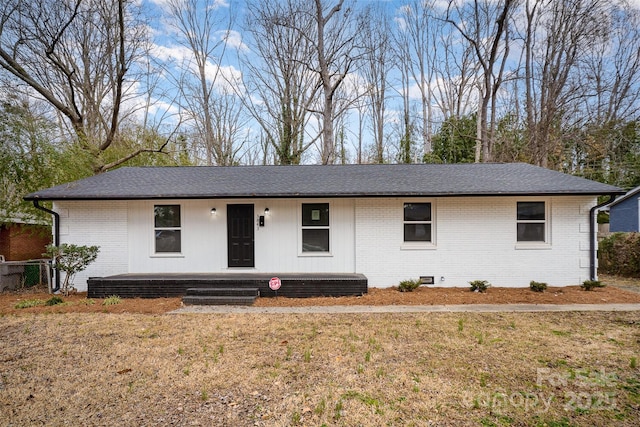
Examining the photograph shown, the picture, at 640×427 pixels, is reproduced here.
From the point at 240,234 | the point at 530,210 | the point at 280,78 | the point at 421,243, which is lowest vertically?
the point at 421,243

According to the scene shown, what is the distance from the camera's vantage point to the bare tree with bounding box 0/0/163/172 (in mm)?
11953

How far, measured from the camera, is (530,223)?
878 centimetres

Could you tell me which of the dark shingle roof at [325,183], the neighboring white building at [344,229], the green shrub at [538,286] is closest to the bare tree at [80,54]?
the dark shingle roof at [325,183]

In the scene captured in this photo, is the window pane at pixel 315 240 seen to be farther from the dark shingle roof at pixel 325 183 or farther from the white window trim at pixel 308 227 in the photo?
the dark shingle roof at pixel 325 183

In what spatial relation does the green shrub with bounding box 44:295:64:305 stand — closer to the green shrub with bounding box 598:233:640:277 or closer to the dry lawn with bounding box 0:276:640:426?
the dry lawn with bounding box 0:276:640:426

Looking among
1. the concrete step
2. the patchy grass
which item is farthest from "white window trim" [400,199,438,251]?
the concrete step

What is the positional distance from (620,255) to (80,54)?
2359cm

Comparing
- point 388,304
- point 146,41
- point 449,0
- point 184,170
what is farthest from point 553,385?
point 449,0

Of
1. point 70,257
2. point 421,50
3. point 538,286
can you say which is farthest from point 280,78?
point 538,286

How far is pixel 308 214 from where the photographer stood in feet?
29.6

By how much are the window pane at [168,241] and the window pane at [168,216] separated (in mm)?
202

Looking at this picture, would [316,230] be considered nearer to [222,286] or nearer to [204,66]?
[222,286]

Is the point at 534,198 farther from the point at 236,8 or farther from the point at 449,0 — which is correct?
the point at 236,8

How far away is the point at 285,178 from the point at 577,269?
27.5 ft
